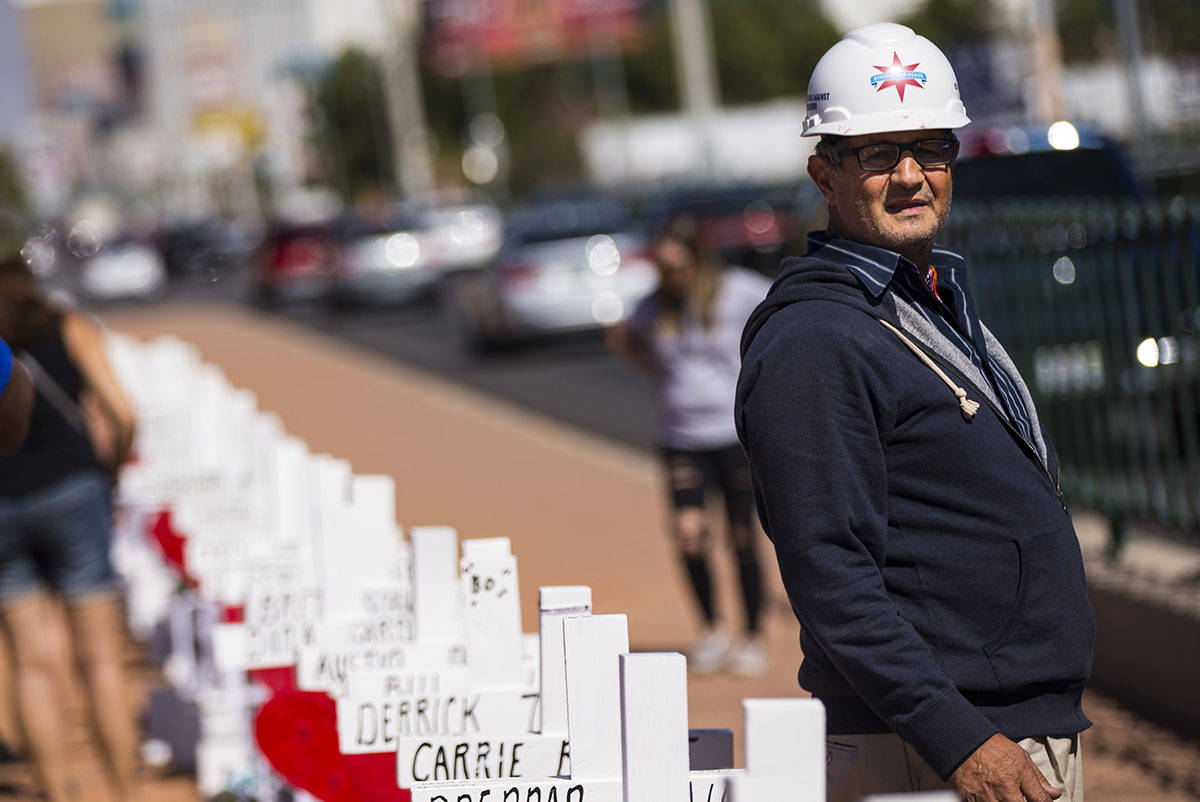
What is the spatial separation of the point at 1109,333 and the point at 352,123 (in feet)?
292

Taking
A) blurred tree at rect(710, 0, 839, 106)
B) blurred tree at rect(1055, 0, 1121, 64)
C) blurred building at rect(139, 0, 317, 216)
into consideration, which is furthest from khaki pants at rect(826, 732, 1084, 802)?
blurred building at rect(139, 0, 317, 216)

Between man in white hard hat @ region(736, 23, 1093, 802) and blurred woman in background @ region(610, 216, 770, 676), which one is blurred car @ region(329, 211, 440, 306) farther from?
man in white hard hat @ region(736, 23, 1093, 802)

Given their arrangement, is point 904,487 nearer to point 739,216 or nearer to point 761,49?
point 739,216

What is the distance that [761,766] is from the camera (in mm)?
2299

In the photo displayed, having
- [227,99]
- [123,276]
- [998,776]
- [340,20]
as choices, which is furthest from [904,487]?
[227,99]

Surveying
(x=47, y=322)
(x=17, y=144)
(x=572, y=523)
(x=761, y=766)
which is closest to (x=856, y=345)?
(x=761, y=766)

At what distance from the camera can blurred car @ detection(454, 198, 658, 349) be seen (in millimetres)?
21359

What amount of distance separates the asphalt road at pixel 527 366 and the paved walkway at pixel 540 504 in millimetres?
349

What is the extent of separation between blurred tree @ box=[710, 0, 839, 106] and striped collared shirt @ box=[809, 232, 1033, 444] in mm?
91483

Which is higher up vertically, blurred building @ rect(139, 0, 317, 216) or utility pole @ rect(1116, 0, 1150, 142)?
blurred building @ rect(139, 0, 317, 216)

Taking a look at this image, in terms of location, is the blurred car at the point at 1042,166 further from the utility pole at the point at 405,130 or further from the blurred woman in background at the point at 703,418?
the utility pole at the point at 405,130

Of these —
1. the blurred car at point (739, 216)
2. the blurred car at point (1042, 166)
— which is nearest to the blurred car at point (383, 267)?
the blurred car at point (739, 216)

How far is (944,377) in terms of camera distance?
2844 mm

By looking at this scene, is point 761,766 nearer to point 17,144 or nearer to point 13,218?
point 13,218
